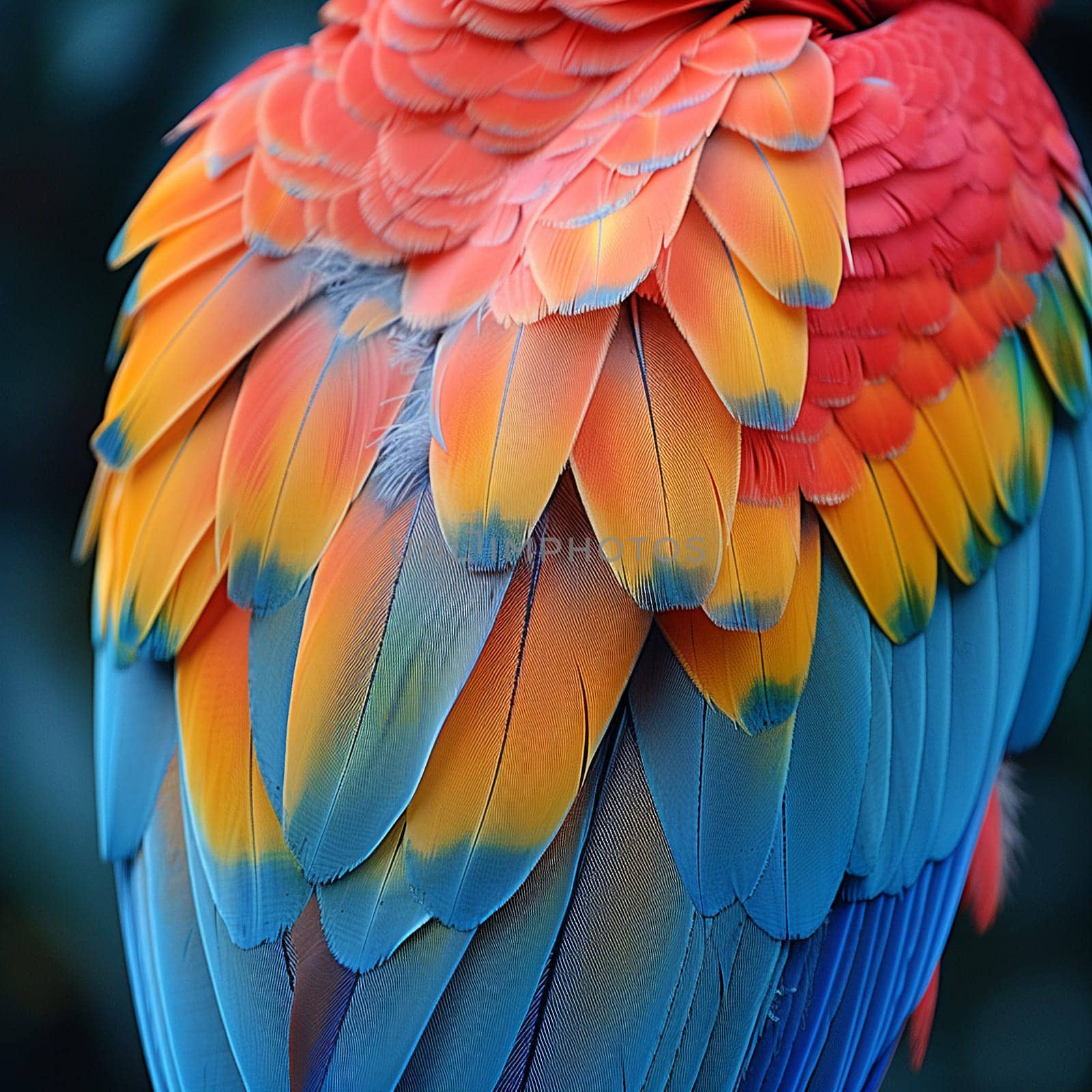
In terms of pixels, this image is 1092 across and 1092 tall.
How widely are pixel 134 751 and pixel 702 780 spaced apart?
Answer: 37cm

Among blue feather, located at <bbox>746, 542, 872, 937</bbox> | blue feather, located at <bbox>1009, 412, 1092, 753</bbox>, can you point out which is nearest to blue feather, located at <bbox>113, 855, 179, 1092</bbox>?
blue feather, located at <bbox>746, 542, 872, 937</bbox>

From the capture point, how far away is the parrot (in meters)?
0.62

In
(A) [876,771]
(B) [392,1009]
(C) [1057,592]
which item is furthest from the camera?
(C) [1057,592]

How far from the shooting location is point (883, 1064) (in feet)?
2.59

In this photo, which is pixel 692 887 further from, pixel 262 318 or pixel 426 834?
pixel 262 318

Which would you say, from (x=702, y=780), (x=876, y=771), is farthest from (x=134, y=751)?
(x=876, y=771)

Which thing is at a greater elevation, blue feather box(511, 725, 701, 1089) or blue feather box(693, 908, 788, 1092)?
blue feather box(511, 725, 701, 1089)

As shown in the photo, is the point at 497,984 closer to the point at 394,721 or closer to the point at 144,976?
the point at 394,721

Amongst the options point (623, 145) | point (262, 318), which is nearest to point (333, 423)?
point (262, 318)

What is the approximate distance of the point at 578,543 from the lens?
639 millimetres

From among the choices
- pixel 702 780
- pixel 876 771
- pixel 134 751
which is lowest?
pixel 876 771

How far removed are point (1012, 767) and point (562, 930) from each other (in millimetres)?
663

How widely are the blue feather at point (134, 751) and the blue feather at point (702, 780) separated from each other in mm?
311

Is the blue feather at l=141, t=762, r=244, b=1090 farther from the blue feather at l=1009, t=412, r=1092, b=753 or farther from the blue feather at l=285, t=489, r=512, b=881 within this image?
the blue feather at l=1009, t=412, r=1092, b=753
